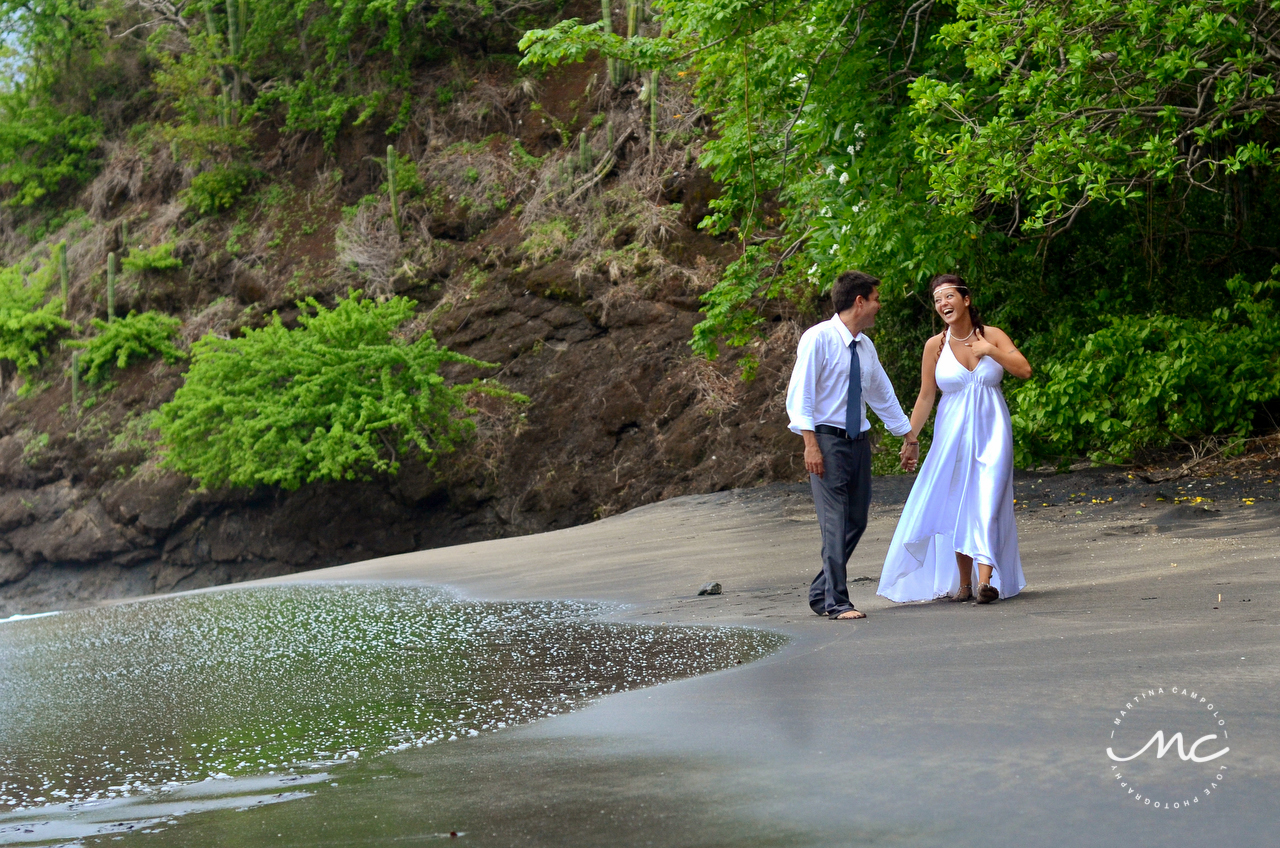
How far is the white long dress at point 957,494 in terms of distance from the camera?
578cm

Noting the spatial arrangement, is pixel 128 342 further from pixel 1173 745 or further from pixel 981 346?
pixel 1173 745

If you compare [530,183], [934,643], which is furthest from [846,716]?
[530,183]

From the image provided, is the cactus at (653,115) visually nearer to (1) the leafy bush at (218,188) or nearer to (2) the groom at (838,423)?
(1) the leafy bush at (218,188)

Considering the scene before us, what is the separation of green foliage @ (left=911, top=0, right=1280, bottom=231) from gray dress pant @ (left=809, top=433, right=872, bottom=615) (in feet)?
13.9

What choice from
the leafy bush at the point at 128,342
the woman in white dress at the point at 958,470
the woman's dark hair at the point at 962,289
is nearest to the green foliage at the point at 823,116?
the woman's dark hair at the point at 962,289

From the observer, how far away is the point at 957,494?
19.5ft

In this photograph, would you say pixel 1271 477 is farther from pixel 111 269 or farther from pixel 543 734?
pixel 111 269

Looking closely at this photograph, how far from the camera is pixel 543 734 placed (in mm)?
3738

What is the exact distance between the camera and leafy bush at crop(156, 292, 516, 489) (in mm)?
18984

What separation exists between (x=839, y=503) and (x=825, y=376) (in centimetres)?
66

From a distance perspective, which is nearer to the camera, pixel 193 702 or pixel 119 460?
pixel 193 702

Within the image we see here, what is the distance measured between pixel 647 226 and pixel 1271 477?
14470mm

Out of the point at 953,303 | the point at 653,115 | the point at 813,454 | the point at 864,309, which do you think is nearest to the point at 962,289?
the point at 953,303

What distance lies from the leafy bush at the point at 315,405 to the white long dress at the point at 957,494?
1404cm
